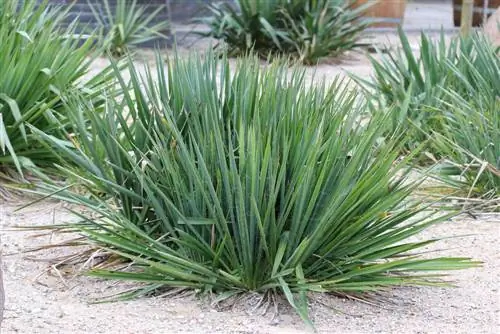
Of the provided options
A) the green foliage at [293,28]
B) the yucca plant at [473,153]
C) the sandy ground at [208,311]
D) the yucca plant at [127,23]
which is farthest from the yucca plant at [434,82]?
the yucca plant at [127,23]

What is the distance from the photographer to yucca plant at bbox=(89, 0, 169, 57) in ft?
33.4

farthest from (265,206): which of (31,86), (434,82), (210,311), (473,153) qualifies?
(434,82)

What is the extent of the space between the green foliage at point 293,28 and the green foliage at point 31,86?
441cm

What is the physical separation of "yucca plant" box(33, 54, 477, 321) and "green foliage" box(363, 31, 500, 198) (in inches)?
30.4

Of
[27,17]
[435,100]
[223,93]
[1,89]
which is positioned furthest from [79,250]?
[435,100]

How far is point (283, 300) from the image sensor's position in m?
3.67

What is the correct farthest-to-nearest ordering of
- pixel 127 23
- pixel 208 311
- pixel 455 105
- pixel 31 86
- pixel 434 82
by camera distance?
pixel 127 23, pixel 434 82, pixel 455 105, pixel 31 86, pixel 208 311

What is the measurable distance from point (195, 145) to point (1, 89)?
78.0 inches

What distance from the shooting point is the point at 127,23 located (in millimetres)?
10430

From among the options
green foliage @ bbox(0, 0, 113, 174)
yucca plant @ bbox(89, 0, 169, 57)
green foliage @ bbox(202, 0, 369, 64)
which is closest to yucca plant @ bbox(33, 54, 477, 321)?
green foliage @ bbox(0, 0, 113, 174)

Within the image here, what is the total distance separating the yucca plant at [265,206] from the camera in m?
3.61

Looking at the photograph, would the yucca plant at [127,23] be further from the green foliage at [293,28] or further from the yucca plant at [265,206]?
the yucca plant at [265,206]

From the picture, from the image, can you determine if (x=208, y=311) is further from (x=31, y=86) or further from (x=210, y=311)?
(x=31, y=86)

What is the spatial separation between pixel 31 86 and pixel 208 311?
2303 mm
